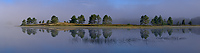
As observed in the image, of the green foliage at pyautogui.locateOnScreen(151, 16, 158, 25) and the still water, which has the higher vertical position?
the green foliage at pyautogui.locateOnScreen(151, 16, 158, 25)

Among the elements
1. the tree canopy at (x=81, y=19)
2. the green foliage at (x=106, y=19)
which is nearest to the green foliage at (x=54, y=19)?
the tree canopy at (x=81, y=19)

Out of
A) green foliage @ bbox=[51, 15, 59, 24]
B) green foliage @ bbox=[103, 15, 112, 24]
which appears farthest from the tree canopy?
green foliage @ bbox=[51, 15, 59, 24]

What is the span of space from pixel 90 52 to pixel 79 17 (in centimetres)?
13077

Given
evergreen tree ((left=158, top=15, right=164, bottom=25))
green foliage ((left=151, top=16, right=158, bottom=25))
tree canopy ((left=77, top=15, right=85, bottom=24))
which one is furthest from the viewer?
evergreen tree ((left=158, top=15, right=164, bottom=25))

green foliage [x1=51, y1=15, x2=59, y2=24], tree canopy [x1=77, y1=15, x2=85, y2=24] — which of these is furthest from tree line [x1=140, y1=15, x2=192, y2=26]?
green foliage [x1=51, y1=15, x2=59, y2=24]

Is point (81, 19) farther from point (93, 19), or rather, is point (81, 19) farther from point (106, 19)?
point (106, 19)

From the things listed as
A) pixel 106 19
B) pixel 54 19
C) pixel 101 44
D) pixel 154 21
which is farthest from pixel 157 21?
pixel 101 44

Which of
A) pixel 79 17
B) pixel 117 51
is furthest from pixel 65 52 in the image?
pixel 79 17

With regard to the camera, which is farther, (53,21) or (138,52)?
(53,21)

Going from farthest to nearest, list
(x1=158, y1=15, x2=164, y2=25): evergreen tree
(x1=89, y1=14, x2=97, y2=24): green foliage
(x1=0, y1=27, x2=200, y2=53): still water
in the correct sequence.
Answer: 1. (x1=158, y1=15, x2=164, y2=25): evergreen tree
2. (x1=89, y1=14, x2=97, y2=24): green foliage
3. (x1=0, y1=27, x2=200, y2=53): still water

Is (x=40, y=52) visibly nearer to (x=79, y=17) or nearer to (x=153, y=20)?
(x=79, y=17)

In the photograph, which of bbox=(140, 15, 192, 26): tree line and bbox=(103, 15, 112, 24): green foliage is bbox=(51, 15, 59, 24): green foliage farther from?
bbox=(140, 15, 192, 26): tree line

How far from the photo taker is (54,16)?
148250mm

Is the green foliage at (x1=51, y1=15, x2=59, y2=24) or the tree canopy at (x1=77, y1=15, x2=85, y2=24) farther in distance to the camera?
the green foliage at (x1=51, y1=15, x2=59, y2=24)
